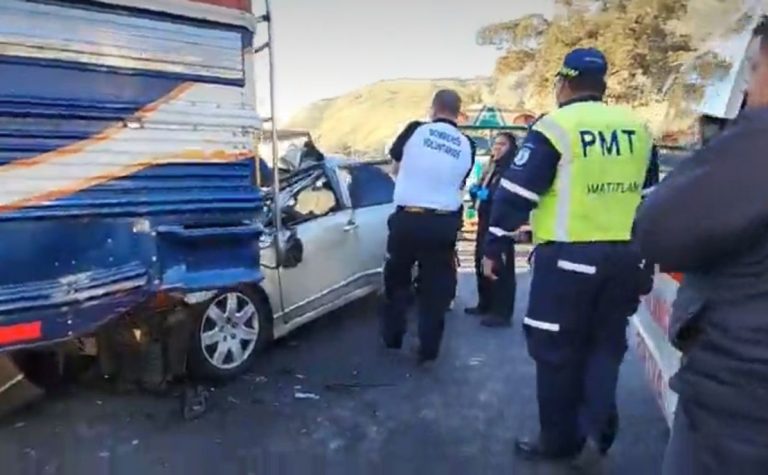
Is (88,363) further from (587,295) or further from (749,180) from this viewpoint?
(749,180)

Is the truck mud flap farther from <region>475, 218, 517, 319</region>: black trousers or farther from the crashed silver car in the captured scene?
<region>475, 218, 517, 319</region>: black trousers

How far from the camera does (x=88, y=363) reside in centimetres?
601

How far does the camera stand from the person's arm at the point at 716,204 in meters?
1.93

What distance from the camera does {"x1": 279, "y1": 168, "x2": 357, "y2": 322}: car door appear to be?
21.8 feet

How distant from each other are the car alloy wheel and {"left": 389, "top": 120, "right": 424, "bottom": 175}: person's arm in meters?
1.31

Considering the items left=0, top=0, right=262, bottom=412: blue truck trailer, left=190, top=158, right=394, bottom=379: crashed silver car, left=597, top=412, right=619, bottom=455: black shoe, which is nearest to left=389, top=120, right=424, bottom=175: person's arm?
left=190, top=158, right=394, bottom=379: crashed silver car

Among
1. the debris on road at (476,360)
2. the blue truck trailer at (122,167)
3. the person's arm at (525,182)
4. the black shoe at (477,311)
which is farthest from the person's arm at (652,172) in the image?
the black shoe at (477,311)

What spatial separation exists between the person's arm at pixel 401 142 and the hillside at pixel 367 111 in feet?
120

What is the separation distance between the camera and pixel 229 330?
586 cm

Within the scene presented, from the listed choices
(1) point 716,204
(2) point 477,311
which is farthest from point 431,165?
(1) point 716,204

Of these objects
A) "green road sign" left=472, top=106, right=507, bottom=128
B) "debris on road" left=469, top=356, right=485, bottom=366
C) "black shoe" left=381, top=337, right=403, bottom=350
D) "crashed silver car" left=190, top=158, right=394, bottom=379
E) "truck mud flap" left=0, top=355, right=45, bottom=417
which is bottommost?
"debris on road" left=469, top=356, right=485, bottom=366

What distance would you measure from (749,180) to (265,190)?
4.40m

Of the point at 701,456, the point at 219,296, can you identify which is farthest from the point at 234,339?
the point at 701,456

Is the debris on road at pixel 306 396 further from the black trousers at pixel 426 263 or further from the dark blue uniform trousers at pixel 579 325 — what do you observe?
the dark blue uniform trousers at pixel 579 325
